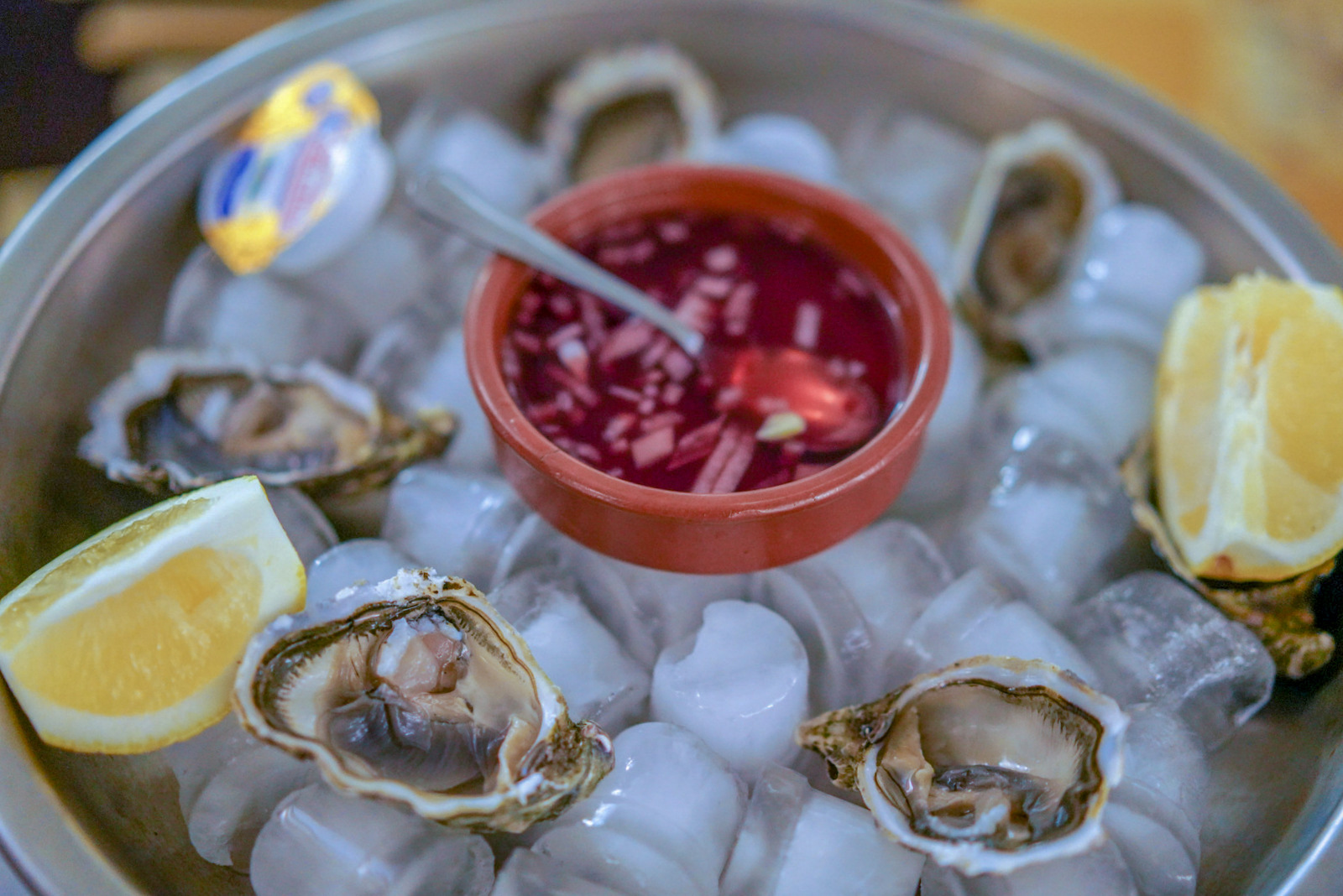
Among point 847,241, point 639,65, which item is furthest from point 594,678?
point 639,65

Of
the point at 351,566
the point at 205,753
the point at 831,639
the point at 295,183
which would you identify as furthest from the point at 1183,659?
the point at 295,183

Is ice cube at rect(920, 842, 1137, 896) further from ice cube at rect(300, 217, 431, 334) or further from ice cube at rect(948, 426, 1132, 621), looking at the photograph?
ice cube at rect(300, 217, 431, 334)

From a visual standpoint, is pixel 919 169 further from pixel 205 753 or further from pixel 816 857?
pixel 205 753

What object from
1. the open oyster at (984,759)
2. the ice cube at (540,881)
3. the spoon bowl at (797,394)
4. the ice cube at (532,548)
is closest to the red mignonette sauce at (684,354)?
the spoon bowl at (797,394)

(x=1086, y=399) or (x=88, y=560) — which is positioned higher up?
(x=1086, y=399)

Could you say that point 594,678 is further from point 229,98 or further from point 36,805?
point 229,98

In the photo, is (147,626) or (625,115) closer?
(147,626)

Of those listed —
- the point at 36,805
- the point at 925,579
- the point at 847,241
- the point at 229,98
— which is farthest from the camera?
the point at 229,98
